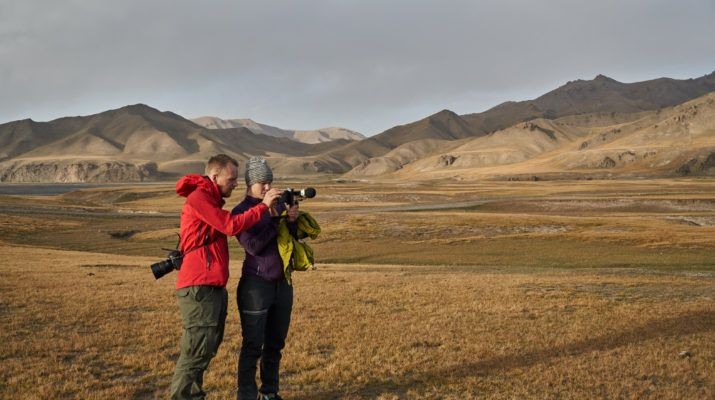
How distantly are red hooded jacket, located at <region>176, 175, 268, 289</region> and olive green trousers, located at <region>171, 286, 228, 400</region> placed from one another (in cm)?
15

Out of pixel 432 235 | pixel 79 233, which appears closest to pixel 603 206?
pixel 432 235

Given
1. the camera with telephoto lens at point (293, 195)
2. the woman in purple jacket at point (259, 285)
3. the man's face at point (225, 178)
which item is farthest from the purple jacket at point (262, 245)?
the man's face at point (225, 178)

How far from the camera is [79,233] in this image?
62.6m

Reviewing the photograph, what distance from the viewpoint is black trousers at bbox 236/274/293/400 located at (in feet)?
25.4

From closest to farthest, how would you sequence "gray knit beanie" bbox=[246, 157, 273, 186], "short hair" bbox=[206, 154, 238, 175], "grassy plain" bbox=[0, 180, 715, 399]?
1. "short hair" bbox=[206, 154, 238, 175]
2. "gray knit beanie" bbox=[246, 157, 273, 186]
3. "grassy plain" bbox=[0, 180, 715, 399]

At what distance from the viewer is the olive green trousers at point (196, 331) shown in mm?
7184

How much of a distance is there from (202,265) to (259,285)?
0.93m

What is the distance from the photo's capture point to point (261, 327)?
782 cm

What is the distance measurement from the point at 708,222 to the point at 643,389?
66.1m

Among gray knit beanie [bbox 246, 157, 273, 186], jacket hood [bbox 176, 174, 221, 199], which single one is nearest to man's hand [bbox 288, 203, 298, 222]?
gray knit beanie [bbox 246, 157, 273, 186]

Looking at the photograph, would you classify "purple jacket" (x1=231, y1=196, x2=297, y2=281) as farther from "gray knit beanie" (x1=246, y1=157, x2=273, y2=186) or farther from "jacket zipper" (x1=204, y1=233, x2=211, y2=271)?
"jacket zipper" (x1=204, y1=233, x2=211, y2=271)

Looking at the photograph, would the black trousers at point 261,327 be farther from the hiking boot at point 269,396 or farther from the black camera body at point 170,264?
the black camera body at point 170,264

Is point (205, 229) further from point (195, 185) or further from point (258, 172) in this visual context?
point (258, 172)

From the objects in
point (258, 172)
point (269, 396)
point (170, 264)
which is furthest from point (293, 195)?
point (269, 396)
